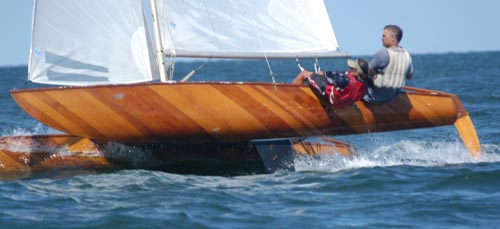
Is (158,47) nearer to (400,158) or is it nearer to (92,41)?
(92,41)

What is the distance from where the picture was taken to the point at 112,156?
9898 mm

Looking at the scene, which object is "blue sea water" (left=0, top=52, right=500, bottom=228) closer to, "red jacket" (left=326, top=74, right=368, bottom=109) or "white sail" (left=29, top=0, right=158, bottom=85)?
"red jacket" (left=326, top=74, right=368, bottom=109)

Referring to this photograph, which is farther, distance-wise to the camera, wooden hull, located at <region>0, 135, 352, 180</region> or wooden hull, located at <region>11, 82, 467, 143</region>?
wooden hull, located at <region>0, 135, 352, 180</region>

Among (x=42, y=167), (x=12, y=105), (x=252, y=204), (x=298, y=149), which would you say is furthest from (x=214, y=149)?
(x=12, y=105)

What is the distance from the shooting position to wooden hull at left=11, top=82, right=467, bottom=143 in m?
8.98

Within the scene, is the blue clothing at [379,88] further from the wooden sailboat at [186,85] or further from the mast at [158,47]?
the mast at [158,47]

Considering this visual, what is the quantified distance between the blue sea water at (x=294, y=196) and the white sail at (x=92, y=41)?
3.05ft

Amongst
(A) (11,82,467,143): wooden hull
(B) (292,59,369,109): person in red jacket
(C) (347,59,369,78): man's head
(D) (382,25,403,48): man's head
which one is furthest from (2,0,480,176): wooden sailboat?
(D) (382,25,403,48): man's head

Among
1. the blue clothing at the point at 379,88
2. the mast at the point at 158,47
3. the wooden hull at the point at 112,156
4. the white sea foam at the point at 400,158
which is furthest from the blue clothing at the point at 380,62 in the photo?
the mast at the point at 158,47

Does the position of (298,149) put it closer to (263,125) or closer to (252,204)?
(263,125)

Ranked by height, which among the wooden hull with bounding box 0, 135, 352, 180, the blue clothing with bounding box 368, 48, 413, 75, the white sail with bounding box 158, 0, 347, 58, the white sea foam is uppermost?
the white sail with bounding box 158, 0, 347, 58

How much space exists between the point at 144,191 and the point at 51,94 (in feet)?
4.66

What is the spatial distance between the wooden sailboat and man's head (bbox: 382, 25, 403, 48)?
547 mm

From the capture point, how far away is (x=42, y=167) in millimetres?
9977
